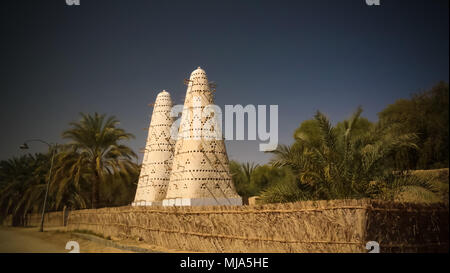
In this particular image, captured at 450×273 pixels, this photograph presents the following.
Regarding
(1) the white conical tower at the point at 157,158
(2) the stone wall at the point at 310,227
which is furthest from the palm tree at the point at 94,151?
(2) the stone wall at the point at 310,227

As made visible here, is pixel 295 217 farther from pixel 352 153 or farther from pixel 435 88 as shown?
pixel 435 88

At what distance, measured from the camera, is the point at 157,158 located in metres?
22.6

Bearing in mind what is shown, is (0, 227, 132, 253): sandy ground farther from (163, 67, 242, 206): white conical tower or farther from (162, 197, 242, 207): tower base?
(163, 67, 242, 206): white conical tower

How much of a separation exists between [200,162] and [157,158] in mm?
5700

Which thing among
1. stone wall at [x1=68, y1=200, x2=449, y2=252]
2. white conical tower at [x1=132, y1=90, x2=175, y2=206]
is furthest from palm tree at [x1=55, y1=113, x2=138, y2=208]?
stone wall at [x1=68, y1=200, x2=449, y2=252]

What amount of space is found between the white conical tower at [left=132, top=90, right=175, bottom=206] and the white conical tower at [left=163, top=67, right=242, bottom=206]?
12.2ft

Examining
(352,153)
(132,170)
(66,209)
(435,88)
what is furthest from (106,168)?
(435,88)

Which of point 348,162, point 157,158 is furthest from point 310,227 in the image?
point 157,158

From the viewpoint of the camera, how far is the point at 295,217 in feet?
34.6

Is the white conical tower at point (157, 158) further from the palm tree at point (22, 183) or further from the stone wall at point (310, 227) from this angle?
the palm tree at point (22, 183)

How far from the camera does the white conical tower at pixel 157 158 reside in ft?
71.7

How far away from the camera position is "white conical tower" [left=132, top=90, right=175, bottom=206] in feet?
71.7
